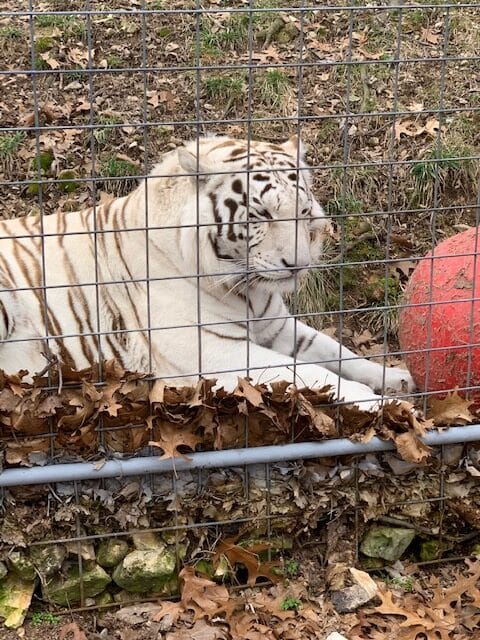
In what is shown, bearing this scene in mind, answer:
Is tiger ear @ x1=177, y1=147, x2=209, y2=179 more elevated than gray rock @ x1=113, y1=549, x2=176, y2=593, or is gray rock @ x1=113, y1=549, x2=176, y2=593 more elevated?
tiger ear @ x1=177, y1=147, x2=209, y2=179

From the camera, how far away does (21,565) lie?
2.94m

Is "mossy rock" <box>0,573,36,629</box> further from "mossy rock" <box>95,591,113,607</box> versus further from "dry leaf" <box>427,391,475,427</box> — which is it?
"dry leaf" <box>427,391,475,427</box>

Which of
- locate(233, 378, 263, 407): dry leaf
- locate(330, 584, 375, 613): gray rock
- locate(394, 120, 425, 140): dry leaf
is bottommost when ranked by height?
locate(330, 584, 375, 613): gray rock

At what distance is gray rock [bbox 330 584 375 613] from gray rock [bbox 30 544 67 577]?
94 cm

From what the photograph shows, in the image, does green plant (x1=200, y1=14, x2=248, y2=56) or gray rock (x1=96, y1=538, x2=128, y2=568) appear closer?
gray rock (x1=96, y1=538, x2=128, y2=568)

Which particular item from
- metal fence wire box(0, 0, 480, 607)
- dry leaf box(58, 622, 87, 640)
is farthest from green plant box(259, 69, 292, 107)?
dry leaf box(58, 622, 87, 640)

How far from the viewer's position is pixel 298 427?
308cm

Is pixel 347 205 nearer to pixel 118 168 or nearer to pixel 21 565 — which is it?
pixel 118 168

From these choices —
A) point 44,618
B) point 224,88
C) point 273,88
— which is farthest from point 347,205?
point 44,618

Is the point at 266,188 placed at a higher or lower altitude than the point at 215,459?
higher

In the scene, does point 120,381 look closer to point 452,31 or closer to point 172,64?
point 172,64

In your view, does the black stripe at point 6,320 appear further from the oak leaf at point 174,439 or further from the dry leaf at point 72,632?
the dry leaf at point 72,632

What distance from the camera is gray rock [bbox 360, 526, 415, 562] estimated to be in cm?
321

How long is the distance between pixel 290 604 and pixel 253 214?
1.44 m
